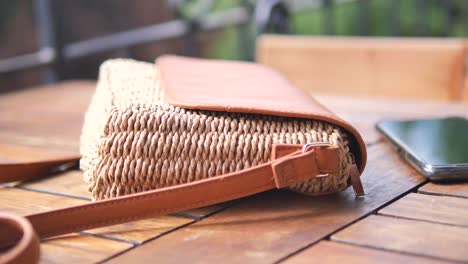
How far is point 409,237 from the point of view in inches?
23.9

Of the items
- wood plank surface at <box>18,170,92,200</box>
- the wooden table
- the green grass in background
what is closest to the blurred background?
the green grass in background

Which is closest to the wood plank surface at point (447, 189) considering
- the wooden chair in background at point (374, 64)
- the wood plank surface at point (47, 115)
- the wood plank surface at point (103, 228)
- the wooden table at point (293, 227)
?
the wooden table at point (293, 227)

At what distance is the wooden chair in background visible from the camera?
57.9 inches

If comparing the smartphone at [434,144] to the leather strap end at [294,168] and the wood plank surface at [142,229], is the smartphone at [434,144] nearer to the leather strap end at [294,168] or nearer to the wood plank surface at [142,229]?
the leather strap end at [294,168]

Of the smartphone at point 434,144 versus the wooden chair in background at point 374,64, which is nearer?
the smartphone at point 434,144

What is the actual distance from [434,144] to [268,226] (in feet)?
0.95

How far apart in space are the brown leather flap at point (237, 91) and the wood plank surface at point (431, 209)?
2.3 inches

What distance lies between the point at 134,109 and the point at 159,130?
1.4 inches

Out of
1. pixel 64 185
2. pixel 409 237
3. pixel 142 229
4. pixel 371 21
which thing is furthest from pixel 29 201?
pixel 371 21

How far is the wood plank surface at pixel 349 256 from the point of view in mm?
556

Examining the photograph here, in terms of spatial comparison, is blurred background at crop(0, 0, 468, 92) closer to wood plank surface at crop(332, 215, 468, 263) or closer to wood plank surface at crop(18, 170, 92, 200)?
wood plank surface at crop(18, 170, 92, 200)

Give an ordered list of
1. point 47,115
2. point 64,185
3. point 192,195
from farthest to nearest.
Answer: point 47,115, point 64,185, point 192,195

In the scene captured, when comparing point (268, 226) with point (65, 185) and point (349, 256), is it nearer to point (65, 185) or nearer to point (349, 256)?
point (349, 256)

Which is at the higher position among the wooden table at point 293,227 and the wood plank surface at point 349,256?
the wooden table at point 293,227
